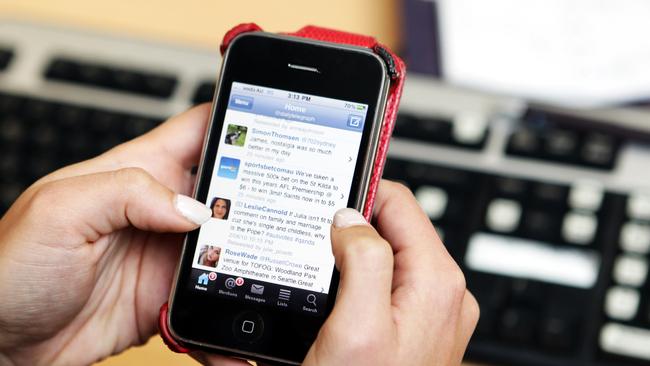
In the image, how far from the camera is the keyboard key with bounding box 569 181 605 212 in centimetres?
64

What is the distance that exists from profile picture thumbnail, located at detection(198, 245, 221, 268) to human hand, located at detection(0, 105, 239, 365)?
0.06 feet

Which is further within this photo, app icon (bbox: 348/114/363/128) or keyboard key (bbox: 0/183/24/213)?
keyboard key (bbox: 0/183/24/213)

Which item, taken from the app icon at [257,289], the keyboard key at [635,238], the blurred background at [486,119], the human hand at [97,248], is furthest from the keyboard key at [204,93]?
the keyboard key at [635,238]

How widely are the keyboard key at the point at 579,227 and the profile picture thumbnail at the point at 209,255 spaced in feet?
0.96

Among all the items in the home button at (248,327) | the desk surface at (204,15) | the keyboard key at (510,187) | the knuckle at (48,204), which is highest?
the desk surface at (204,15)

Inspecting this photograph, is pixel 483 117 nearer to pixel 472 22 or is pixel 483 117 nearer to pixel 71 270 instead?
pixel 472 22

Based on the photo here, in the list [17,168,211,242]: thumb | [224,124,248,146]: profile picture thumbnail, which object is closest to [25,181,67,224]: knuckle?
[17,168,211,242]: thumb

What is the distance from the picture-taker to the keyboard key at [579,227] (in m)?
0.62

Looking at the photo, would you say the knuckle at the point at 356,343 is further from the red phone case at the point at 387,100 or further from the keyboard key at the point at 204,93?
the keyboard key at the point at 204,93

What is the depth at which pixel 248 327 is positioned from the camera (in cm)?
47

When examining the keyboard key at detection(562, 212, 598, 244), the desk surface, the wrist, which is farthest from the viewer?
the desk surface

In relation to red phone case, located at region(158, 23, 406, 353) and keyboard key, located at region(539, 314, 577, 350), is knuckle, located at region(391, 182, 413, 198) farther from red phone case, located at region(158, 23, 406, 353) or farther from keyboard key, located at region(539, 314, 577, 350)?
keyboard key, located at region(539, 314, 577, 350)

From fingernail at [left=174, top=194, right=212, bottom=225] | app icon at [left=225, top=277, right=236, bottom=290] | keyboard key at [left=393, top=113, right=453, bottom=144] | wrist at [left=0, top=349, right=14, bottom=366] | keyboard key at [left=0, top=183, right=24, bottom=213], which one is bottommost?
wrist at [left=0, top=349, right=14, bottom=366]

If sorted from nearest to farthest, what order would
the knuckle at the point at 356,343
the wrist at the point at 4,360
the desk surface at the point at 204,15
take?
the knuckle at the point at 356,343 < the wrist at the point at 4,360 < the desk surface at the point at 204,15
